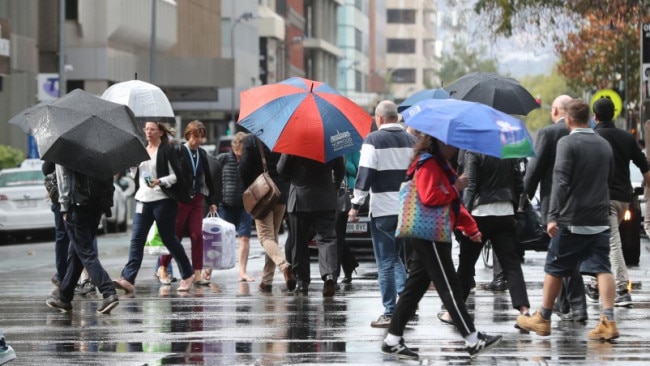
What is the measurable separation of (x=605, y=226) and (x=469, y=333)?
185 cm

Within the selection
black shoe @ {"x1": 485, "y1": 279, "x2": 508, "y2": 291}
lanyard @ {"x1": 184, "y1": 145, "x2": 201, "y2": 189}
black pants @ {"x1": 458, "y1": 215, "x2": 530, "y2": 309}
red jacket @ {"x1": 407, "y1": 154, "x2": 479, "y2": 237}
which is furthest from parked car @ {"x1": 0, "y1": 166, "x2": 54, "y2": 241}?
red jacket @ {"x1": 407, "y1": 154, "x2": 479, "y2": 237}

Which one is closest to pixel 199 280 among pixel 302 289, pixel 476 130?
pixel 302 289

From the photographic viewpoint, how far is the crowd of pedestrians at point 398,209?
11477 millimetres

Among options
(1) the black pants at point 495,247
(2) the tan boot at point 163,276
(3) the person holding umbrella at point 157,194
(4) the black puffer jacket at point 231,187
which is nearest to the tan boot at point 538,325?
(1) the black pants at point 495,247

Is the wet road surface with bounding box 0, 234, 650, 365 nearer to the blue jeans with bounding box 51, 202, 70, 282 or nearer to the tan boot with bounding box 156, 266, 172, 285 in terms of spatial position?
the tan boot with bounding box 156, 266, 172, 285

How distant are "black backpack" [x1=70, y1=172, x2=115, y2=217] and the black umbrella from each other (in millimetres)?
217

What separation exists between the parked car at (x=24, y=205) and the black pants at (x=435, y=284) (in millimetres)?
20538

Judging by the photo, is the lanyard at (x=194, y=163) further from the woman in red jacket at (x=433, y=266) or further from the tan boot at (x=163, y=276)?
the woman in red jacket at (x=433, y=266)

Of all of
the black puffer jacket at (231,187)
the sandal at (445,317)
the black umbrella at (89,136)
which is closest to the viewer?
the sandal at (445,317)

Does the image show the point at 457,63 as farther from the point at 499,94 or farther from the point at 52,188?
the point at 52,188

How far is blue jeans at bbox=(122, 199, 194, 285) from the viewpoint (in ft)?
55.6

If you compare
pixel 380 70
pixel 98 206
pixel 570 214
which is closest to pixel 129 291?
pixel 98 206

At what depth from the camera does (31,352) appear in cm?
1199

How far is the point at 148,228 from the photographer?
17141mm
